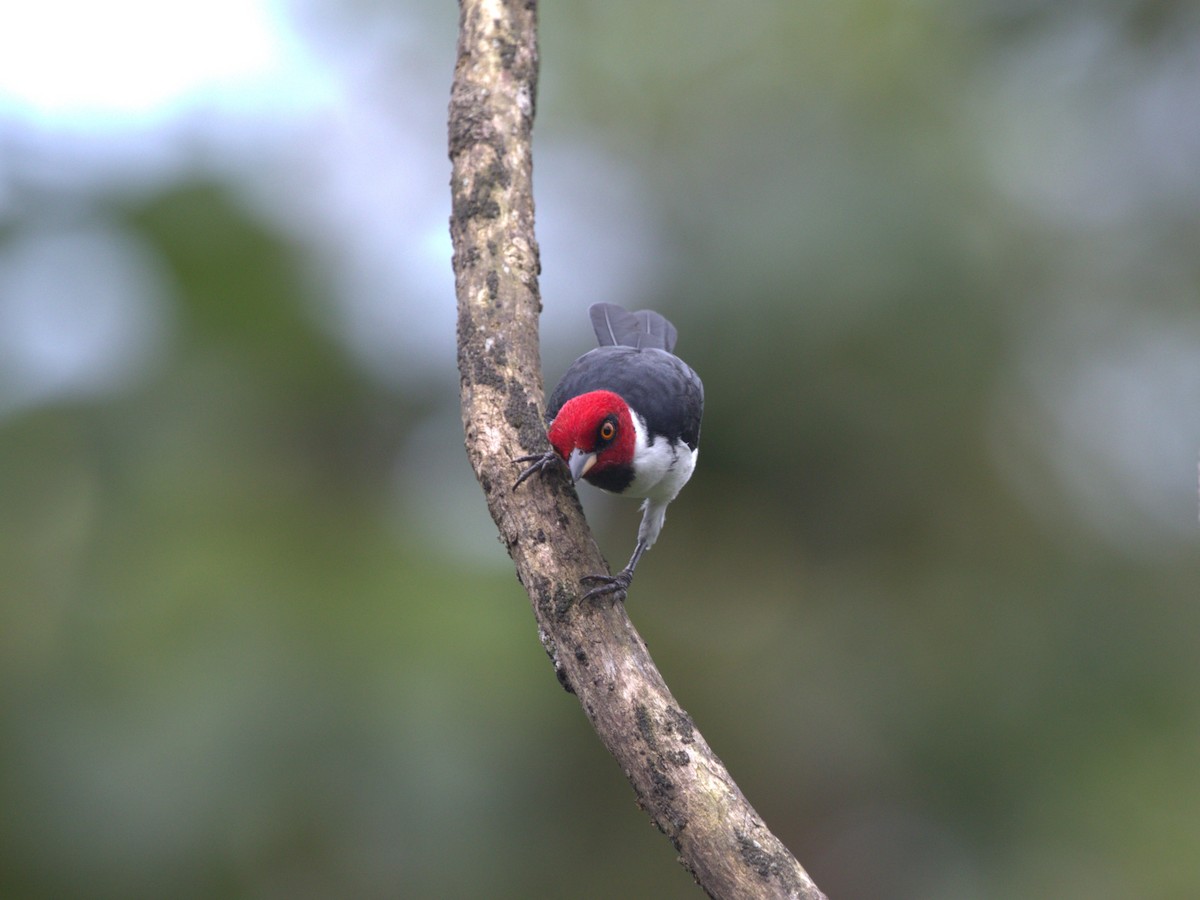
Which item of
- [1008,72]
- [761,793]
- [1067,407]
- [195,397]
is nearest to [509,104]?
[195,397]

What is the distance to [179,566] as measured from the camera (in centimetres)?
664

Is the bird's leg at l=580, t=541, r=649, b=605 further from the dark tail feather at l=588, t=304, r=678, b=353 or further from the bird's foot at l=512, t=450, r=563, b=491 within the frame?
the dark tail feather at l=588, t=304, r=678, b=353

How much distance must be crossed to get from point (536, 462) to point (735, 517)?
15.5 ft

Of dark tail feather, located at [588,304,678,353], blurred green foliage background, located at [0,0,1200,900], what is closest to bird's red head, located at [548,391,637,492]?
dark tail feather, located at [588,304,678,353]

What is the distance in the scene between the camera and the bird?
327cm

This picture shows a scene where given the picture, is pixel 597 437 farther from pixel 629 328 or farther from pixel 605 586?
pixel 629 328

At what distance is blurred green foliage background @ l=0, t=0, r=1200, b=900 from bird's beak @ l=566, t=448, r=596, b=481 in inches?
132

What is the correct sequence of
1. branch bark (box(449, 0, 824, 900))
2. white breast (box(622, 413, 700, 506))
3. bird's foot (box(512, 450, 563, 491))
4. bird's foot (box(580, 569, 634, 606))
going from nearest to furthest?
branch bark (box(449, 0, 824, 900)) → bird's foot (box(580, 569, 634, 606)) → bird's foot (box(512, 450, 563, 491)) → white breast (box(622, 413, 700, 506))

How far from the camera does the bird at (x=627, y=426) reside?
10.7 ft

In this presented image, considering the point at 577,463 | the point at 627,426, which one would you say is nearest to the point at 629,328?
the point at 627,426

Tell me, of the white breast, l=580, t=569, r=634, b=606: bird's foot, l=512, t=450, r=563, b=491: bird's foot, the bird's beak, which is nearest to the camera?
l=580, t=569, r=634, b=606: bird's foot

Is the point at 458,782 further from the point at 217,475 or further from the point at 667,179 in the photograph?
the point at 667,179

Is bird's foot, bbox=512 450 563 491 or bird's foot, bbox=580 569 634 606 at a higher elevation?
bird's foot, bbox=512 450 563 491

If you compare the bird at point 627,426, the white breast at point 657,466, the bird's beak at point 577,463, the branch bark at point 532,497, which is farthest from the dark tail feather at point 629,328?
the bird's beak at point 577,463
